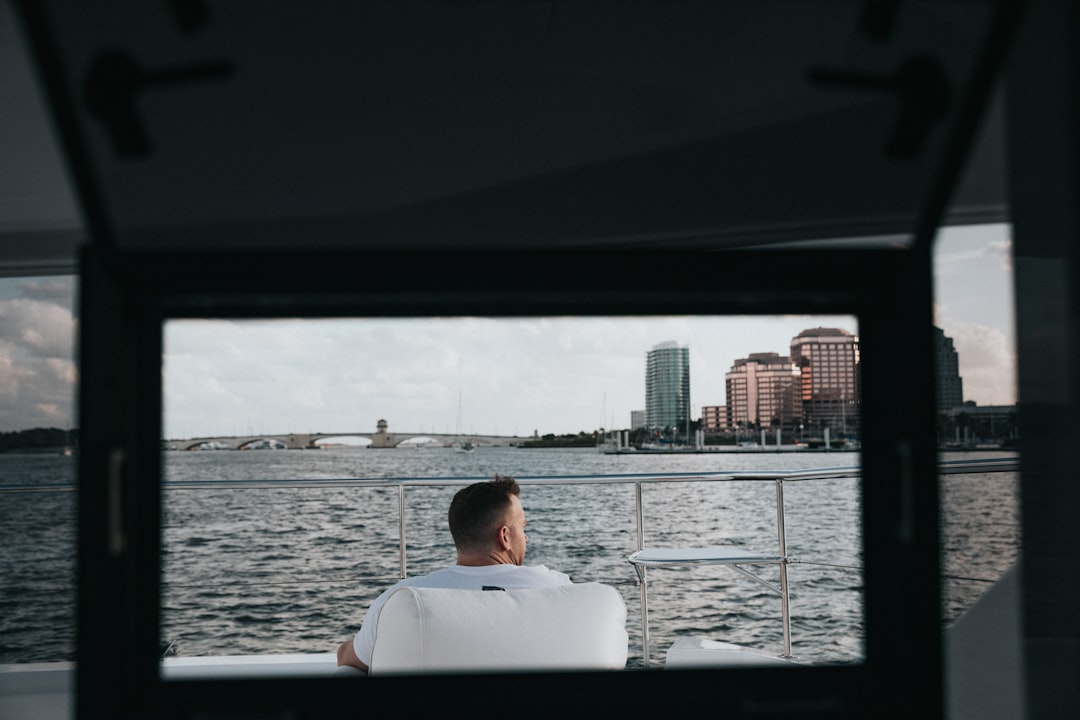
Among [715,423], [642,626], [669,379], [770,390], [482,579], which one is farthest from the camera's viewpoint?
[715,423]

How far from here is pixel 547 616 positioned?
3.45ft

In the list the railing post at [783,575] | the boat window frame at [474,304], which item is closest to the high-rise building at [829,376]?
the boat window frame at [474,304]

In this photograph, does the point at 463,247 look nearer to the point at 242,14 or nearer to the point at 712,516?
the point at 242,14

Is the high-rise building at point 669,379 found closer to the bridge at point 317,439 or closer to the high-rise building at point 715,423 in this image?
the high-rise building at point 715,423

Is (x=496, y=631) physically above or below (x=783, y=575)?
above

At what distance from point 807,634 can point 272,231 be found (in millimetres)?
8453

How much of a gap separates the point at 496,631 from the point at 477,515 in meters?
0.44

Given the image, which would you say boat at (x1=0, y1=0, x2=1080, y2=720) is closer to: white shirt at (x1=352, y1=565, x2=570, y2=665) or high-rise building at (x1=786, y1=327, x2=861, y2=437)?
high-rise building at (x1=786, y1=327, x2=861, y2=437)

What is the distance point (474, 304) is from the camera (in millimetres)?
540

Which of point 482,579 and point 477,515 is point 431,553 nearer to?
point 477,515

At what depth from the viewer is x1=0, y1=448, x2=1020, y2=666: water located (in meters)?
1.27

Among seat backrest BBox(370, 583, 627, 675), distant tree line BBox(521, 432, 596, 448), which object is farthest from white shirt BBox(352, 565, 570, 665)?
distant tree line BBox(521, 432, 596, 448)

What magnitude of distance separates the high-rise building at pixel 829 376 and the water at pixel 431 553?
2.1 inches

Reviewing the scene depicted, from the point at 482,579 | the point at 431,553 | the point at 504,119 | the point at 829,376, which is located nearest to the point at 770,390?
the point at 829,376
